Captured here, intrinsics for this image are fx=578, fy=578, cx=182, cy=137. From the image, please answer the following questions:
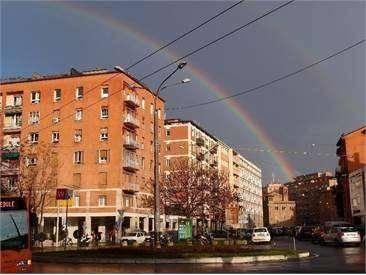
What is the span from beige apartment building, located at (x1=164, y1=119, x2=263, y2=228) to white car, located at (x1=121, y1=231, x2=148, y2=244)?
9317 millimetres

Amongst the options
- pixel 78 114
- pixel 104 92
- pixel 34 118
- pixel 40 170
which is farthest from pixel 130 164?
pixel 34 118

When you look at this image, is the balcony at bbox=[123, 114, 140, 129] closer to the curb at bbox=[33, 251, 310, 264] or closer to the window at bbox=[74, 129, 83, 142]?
the window at bbox=[74, 129, 83, 142]

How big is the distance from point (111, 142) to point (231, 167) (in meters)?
70.1

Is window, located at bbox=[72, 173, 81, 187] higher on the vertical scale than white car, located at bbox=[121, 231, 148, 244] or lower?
higher

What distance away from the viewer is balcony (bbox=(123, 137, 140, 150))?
7197cm

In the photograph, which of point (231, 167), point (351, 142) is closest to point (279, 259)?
point (351, 142)

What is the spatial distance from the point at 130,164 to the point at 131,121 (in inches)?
217

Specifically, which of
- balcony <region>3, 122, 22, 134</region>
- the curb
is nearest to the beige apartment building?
balcony <region>3, 122, 22, 134</region>

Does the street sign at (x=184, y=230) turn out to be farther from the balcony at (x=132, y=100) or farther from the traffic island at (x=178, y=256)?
the balcony at (x=132, y=100)

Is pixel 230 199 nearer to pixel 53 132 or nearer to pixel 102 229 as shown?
pixel 102 229

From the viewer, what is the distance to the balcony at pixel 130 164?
7124 cm

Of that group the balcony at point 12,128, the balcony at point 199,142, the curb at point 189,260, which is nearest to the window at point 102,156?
the balcony at point 12,128

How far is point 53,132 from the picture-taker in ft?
241

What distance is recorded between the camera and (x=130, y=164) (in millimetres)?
72375
